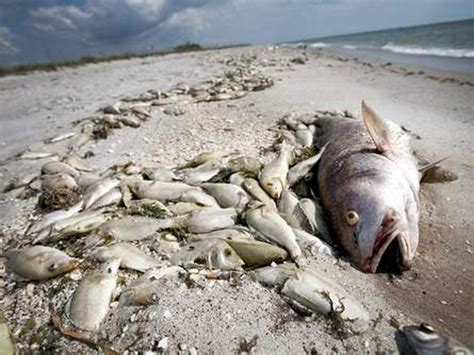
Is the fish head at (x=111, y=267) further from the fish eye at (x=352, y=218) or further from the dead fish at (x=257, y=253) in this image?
the fish eye at (x=352, y=218)

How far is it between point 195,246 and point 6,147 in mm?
6326

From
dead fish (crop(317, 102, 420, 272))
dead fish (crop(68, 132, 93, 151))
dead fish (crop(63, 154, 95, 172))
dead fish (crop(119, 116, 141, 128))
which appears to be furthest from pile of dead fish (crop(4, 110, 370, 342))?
dead fish (crop(119, 116, 141, 128))

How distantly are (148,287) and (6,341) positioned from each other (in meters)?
1.10

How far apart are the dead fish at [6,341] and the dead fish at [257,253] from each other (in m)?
1.88

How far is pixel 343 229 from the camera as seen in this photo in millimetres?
3754

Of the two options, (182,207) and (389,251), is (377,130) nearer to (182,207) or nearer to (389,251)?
(389,251)

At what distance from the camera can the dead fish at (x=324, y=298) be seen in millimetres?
3088

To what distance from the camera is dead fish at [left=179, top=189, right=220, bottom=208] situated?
4488 mm

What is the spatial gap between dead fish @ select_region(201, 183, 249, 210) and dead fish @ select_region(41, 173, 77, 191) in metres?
1.90

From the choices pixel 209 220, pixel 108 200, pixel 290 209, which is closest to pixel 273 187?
pixel 290 209

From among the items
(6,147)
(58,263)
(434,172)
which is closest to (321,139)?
(434,172)

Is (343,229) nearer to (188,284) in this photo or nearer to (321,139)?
(188,284)

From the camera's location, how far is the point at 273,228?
3.84 meters

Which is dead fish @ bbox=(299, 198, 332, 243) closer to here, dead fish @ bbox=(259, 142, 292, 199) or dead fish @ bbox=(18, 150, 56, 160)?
dead fish @ bbox=(259, 142, 292, 199)
